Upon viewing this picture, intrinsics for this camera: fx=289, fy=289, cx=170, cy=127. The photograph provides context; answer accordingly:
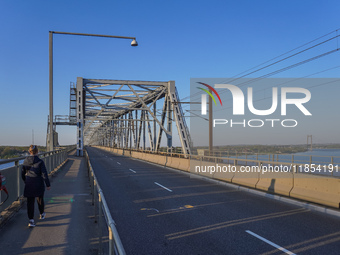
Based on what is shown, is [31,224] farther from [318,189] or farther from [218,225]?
[318,189]

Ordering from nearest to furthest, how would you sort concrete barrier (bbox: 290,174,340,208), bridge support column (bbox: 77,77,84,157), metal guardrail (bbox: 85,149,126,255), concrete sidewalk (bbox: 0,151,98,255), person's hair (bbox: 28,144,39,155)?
metal guardrail (bbox: 85,149,126,255) → concrete sidewalk (bbox: 0,151,98,255) → person's hair (bbox: 28,144,39,155) → concrete barrier (bbox: 290,174,340,208) → bridge support column (bbox: 77,77,84,157)

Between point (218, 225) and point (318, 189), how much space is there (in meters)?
4.93

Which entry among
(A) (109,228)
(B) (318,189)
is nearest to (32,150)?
(A) (109,228)

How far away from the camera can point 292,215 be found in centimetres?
882

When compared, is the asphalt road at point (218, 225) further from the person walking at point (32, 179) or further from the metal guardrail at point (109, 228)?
the person walking at point (32, 179)

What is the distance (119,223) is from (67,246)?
83.8 inches

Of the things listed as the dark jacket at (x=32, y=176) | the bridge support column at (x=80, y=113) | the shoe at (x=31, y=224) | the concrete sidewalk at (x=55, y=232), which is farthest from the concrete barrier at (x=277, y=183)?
the bridge support column at (x=80, y=113)

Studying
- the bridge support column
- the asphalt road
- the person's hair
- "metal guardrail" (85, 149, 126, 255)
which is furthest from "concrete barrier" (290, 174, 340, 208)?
the bridge support column

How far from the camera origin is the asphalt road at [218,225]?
19.7ft

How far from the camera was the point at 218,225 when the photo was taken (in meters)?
7.62

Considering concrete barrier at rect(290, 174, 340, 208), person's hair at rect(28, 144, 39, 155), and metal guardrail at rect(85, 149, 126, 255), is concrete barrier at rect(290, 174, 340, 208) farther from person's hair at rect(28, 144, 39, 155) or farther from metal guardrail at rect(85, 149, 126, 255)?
person's hair at rect(28, 144, 39, 155)

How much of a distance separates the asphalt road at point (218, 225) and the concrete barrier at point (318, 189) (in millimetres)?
920

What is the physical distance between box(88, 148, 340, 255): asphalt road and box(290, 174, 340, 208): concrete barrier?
0.92m

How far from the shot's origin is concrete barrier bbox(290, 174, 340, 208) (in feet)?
31.6
